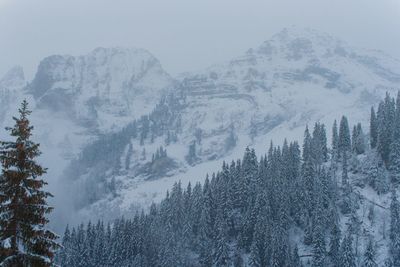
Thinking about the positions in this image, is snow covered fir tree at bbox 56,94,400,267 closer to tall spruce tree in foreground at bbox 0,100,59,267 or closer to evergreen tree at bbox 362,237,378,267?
evergreen tree at bbox 362,237,378,267

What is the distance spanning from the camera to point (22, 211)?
25.5 metres

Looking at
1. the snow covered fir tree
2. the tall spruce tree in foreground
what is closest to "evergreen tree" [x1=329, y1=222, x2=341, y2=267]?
the snow covered fir tree

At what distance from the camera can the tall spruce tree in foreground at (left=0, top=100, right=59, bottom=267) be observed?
24.8 meters

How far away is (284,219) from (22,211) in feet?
361

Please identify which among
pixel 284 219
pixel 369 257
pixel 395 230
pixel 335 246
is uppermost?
pixel 395 230

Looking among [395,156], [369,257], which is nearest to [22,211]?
[369,257]

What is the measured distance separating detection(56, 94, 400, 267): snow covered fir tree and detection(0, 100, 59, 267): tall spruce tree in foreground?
9389cm

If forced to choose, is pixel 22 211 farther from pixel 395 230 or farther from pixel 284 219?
pixel 284 219

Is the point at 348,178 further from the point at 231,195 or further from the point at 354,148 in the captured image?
the point at 231,195

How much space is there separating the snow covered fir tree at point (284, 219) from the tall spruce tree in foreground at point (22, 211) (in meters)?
93.9

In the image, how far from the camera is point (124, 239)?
445 ft

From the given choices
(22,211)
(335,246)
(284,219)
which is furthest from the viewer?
(284,219)

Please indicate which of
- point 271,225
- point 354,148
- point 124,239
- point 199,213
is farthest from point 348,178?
point 124,239

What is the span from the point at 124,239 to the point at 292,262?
1723 inches
